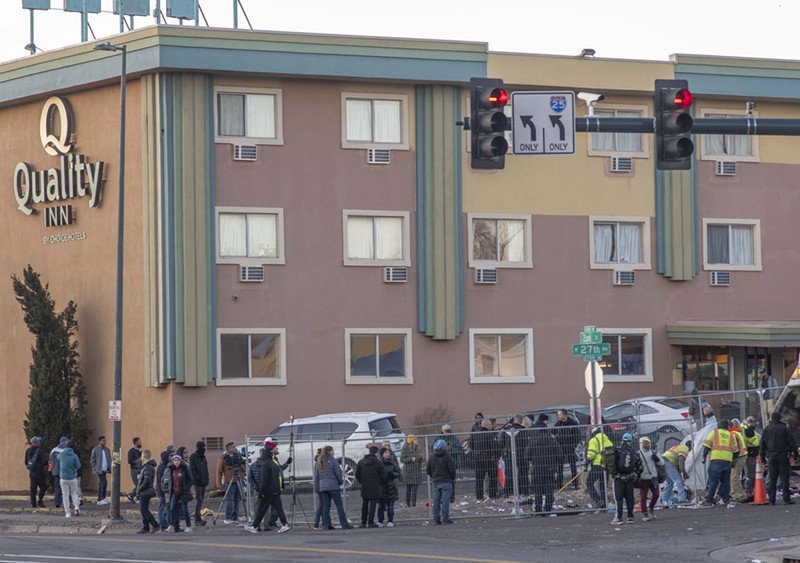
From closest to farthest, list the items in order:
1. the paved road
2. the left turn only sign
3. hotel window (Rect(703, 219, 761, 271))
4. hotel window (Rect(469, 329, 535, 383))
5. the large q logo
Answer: the left turn only sign, the paved road, hotel window (Rect(469, 329, 535, 383)), the large q logo, hotel window (Rect(703, 219, 761, 271))

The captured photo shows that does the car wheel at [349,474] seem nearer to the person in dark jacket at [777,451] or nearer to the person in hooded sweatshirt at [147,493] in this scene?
the person in hooded sweatshirt at [147,493]

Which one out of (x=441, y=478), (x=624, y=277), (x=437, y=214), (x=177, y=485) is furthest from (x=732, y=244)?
(x=177, y=485)

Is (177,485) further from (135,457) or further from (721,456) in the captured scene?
(721,456)

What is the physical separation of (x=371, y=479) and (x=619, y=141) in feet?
56.5

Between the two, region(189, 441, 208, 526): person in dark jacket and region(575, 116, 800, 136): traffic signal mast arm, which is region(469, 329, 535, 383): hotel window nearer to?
region(189, 441, 208, 526): person in dark jacket

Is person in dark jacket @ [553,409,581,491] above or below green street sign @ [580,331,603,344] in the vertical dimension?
below

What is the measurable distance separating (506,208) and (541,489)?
13.9 m

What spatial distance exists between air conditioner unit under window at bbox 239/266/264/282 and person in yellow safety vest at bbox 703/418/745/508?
47.5 feet

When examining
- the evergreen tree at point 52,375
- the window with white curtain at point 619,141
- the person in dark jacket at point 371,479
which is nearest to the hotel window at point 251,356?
the evergreen tree at point 52,375

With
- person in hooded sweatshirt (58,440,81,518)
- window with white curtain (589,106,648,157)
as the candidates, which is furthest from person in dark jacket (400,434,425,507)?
window with white curtain (589,106,648,157)

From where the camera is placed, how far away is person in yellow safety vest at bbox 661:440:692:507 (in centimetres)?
2694

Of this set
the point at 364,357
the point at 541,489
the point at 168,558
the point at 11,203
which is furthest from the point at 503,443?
the point at 11,203

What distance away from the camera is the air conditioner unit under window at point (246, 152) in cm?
3725

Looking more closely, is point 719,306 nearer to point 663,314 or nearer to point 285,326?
point 663,314
